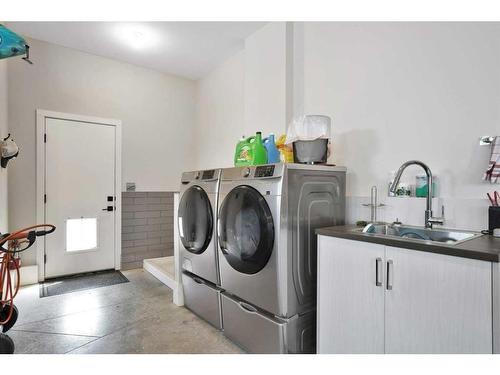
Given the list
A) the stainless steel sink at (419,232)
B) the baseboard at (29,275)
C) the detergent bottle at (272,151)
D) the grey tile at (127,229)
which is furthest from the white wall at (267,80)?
the baseboard at (29,275)

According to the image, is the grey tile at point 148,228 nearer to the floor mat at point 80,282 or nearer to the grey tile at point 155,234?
the grey tile at point 155,234

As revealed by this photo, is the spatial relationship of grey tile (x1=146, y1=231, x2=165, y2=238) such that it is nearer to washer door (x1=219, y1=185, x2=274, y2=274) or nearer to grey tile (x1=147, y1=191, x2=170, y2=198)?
grey tile (x1=147, y1=191, x2=170, y2=198)

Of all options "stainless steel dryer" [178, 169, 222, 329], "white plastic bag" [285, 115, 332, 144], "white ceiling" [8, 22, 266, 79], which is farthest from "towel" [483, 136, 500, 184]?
"white ceiling" [8, 22, 266, 79]

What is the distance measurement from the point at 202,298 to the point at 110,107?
2.89 meters

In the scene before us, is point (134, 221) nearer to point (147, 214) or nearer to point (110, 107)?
point (147, 214)

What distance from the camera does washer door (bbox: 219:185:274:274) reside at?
5.67ft

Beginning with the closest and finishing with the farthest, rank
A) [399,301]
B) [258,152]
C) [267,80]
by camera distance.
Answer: [399,301] → [258,152] → [267,80]

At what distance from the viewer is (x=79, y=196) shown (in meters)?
3.54

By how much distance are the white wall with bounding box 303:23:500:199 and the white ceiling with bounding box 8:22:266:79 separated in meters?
1.13

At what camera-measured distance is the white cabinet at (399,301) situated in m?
1.09

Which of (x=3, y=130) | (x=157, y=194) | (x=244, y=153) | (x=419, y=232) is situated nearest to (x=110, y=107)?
(x=3, y=130)

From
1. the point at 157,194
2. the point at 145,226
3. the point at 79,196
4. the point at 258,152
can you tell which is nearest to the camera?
the point at 258,152

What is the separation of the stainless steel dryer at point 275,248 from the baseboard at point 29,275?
2563 mm

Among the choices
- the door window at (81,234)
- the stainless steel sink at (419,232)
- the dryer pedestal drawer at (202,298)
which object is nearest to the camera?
the stainless steel sink at (419,232)
